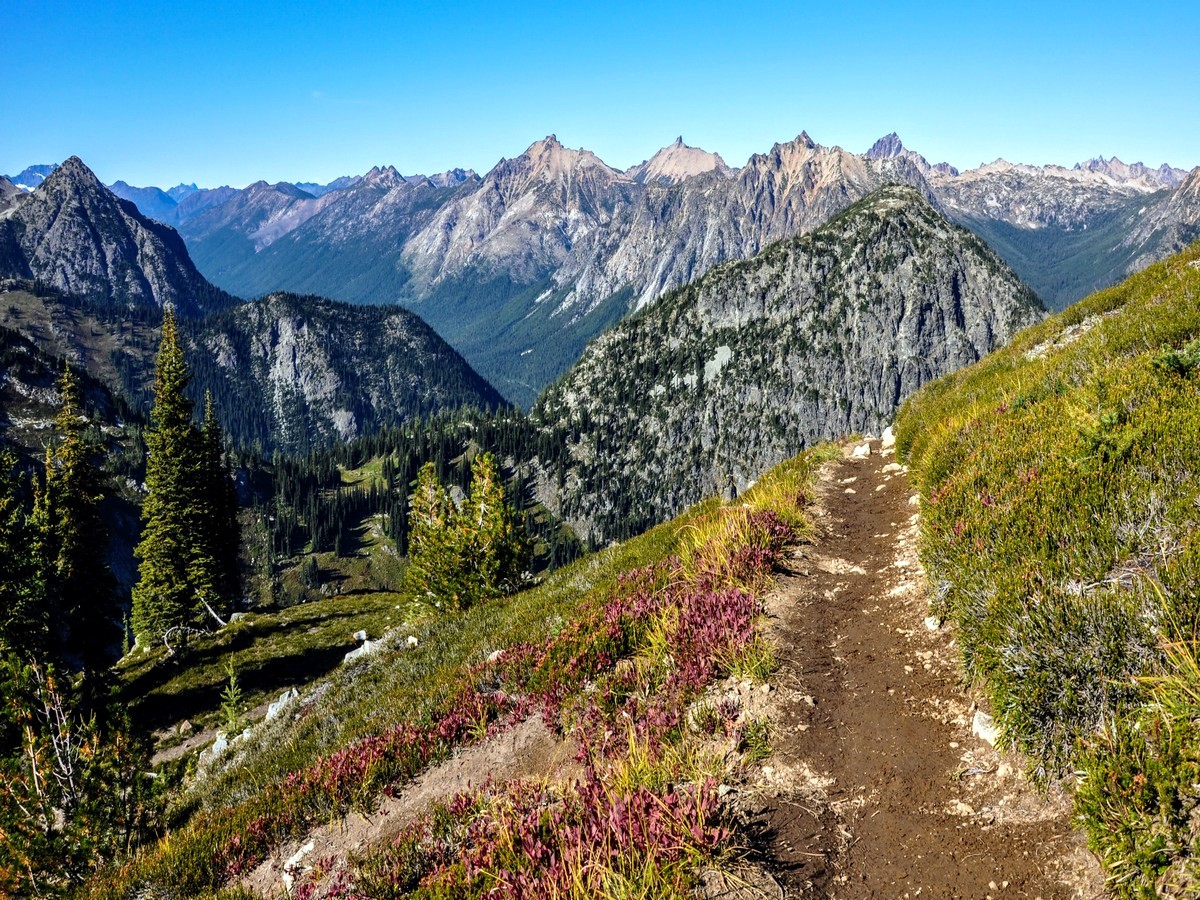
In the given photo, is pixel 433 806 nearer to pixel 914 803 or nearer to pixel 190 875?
pixel 190 875

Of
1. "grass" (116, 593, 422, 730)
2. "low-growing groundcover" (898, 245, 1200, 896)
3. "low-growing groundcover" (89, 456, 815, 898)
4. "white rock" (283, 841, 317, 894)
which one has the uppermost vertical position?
"low-growing groundcover" (898, 245, 1200, 896)

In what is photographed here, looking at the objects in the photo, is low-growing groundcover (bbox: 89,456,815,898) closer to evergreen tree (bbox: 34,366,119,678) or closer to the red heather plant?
the red heather plant

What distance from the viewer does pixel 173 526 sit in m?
43.2

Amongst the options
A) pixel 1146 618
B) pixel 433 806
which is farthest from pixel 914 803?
pixel 433 806

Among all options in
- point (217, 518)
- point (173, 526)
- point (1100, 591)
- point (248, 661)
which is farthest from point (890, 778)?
point (217, 518)

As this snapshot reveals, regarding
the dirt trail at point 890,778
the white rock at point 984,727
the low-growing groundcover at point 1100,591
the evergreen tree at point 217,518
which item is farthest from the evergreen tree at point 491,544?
the evergreen tree at point 217,518

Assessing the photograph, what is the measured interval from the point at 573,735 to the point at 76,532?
54.3 m

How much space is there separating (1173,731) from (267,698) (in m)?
35.8

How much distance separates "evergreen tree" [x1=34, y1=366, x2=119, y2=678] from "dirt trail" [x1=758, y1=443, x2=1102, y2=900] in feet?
174

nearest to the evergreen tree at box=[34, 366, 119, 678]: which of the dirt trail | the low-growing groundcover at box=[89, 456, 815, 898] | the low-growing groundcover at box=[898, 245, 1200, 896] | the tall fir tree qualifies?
the tall fir tree

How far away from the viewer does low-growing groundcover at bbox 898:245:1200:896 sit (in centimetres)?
401

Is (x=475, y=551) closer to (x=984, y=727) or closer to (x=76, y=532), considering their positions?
(x=984, y=727)

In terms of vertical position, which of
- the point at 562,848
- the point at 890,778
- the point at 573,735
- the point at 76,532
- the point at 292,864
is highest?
the point at 76,532

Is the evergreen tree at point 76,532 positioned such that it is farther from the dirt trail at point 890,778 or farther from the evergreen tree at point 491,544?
the dirt trail at point 890,778
